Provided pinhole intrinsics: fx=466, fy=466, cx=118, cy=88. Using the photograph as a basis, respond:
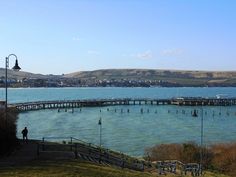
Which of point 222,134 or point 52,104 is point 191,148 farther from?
point 52,104

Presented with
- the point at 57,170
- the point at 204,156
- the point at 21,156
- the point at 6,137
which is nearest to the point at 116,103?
the point at 204,156

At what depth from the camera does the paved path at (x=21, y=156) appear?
2386cm

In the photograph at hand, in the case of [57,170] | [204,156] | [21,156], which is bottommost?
[204,156]

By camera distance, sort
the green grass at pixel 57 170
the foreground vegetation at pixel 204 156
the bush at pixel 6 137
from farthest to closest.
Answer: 1. the foreground vegetation at pixel 204 156
2. the bush at pixel 6 137
3. the green grass at pixel 57 170

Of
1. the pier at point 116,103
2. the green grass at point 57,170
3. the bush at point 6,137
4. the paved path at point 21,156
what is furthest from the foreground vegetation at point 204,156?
the pier at point 116,103

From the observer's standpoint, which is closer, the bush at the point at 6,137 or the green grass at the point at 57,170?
the green grass at the point at 57,170

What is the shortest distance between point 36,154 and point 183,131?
185 feet

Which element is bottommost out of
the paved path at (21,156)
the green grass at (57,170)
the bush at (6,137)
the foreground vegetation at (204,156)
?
the foreground vegetation at (204,156)

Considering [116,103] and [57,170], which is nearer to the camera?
[57,170]

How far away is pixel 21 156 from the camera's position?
26.5 metres

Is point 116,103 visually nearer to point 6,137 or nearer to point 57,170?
point 6,137

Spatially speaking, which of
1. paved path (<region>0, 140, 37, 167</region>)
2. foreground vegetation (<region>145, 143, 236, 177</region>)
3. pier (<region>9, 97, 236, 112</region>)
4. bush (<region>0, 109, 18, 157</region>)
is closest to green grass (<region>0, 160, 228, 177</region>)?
paved path (<region>0, 140, 37, 167</region>)

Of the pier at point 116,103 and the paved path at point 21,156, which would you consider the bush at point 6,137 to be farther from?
the pier at point 116,103

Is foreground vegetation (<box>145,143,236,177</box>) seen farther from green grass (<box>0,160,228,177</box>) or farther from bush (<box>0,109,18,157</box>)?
green grass (<box>0,160,228,177</box>)
